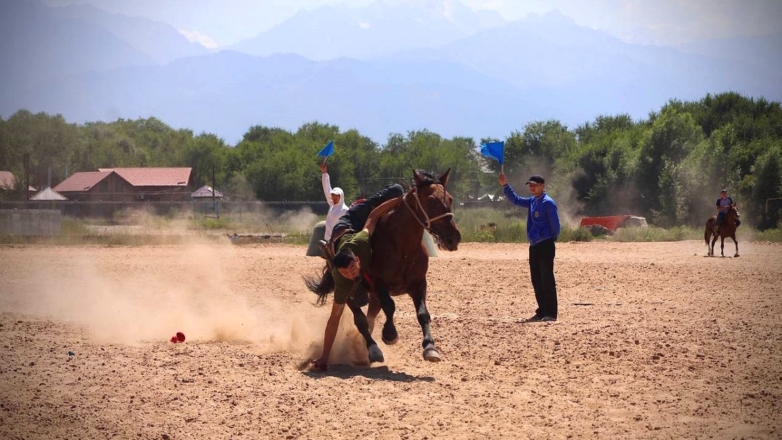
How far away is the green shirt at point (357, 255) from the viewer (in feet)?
30.2

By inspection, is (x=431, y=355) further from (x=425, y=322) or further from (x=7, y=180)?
(x=7, y=180)

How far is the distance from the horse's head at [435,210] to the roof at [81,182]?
3339 inches

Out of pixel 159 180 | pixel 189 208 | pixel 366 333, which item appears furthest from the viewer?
pixel 159 180

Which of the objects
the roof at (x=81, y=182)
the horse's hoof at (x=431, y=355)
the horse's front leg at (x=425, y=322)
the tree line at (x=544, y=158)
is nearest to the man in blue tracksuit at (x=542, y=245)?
the horse's front leg at (x=425, y=322)

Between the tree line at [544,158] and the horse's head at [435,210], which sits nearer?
the horse's head at [435,210]

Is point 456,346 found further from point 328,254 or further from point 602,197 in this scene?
point 602,197

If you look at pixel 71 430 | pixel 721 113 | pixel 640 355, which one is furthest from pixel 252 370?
pixel 721 113

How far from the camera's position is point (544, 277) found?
1304 cm

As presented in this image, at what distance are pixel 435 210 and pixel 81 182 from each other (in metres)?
88.4

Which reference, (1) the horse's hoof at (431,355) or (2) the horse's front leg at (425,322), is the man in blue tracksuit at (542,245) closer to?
(2) the horse's front leg at (425,322)

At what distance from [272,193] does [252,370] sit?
71.1 m

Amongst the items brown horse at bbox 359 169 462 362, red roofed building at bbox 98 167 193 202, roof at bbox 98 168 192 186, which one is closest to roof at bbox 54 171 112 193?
red roofed building at bbox 98 167 193 202

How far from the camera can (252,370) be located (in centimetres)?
914

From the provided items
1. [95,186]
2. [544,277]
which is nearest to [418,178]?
[544,277]
